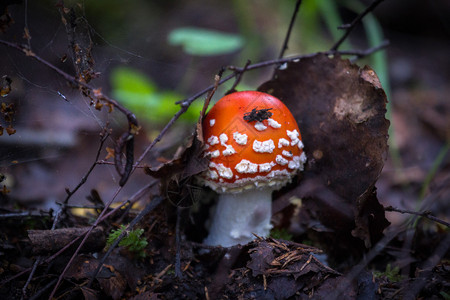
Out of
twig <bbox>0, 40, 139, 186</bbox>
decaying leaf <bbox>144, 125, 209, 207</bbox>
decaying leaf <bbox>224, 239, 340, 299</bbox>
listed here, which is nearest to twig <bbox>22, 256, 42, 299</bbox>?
twig <bbox>0, 40, 139, 186</bbox>

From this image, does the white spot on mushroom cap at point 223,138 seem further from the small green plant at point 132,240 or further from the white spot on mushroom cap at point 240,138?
the small green plant at point 132,240

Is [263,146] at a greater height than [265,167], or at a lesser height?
greater

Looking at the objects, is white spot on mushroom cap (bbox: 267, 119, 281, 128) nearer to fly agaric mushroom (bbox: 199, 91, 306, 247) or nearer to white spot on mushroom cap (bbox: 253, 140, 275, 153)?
fly agaric mushroom (bbox: 199, 91, 306, 247)

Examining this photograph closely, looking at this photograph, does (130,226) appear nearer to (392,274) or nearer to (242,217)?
(242,217)

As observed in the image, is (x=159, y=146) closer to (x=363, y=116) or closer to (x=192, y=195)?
(x=192, y=195)

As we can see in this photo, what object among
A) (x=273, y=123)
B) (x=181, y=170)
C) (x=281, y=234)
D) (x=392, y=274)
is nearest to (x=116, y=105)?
(x=181, y=170)

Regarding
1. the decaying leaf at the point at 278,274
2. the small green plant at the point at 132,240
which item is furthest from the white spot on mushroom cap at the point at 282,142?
the small green plant at the point at 132,240
